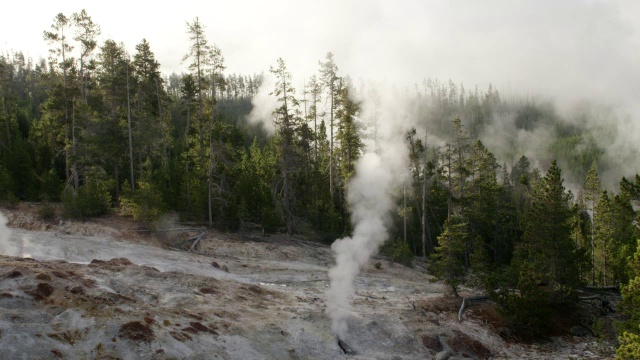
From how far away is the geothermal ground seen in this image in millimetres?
12812

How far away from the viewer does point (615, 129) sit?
191m

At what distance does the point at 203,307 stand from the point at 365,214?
927cm

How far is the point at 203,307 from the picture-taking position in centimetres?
1762

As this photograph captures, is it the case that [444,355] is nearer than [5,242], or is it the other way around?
[444,355]

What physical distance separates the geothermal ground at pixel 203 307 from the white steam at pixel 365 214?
3.34ft

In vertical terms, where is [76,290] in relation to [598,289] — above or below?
above

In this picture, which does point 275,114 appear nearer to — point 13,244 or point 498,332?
point 13,244

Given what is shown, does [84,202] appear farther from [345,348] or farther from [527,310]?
[527,310]

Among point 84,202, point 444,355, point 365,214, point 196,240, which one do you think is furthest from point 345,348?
point 84,202

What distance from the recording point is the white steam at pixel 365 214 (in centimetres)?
1938

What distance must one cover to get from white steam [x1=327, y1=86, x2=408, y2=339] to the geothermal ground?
3.34 feet

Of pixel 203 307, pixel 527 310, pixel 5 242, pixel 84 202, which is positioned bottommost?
pixel 527 310

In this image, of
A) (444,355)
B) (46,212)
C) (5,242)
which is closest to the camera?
(444,355)

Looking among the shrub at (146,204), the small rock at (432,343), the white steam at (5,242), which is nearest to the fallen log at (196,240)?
the shrub at (146,204)
